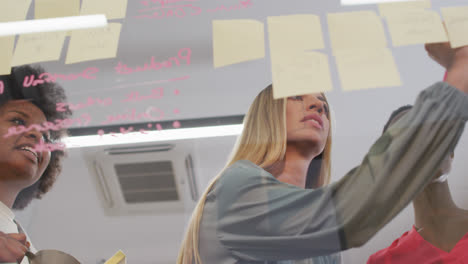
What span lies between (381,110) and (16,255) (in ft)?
2.95

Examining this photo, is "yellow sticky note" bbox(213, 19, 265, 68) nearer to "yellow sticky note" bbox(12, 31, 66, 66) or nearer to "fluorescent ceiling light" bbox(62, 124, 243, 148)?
"fluorescent ceiling light" bbox(62, 124, 243, 148)

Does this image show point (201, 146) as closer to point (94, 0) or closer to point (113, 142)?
point (113, 142)

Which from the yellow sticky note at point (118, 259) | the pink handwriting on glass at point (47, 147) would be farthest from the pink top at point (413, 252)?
the pink handwriting on glass at point (47, 147)

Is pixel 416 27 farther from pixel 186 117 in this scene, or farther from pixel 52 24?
pixel 52 24

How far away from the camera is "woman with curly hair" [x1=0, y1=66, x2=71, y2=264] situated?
87 centimetres

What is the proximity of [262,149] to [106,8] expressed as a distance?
0.60m

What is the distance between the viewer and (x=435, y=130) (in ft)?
2.51

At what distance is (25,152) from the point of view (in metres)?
0.88

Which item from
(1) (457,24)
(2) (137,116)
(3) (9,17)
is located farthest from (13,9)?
(1) (457,24)

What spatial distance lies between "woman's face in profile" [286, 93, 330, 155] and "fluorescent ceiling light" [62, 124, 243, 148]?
0.41 ft

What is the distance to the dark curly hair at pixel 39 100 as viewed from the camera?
89 cm

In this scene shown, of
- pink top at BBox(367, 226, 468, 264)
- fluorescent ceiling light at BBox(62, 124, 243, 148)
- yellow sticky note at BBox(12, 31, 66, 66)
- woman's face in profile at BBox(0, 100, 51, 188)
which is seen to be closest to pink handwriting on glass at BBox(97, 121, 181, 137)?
fluorescent ceiling light at BBox(62, 124, 243, 148)

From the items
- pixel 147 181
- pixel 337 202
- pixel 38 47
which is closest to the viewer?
pixel 337 202

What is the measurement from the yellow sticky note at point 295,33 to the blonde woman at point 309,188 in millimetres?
190
